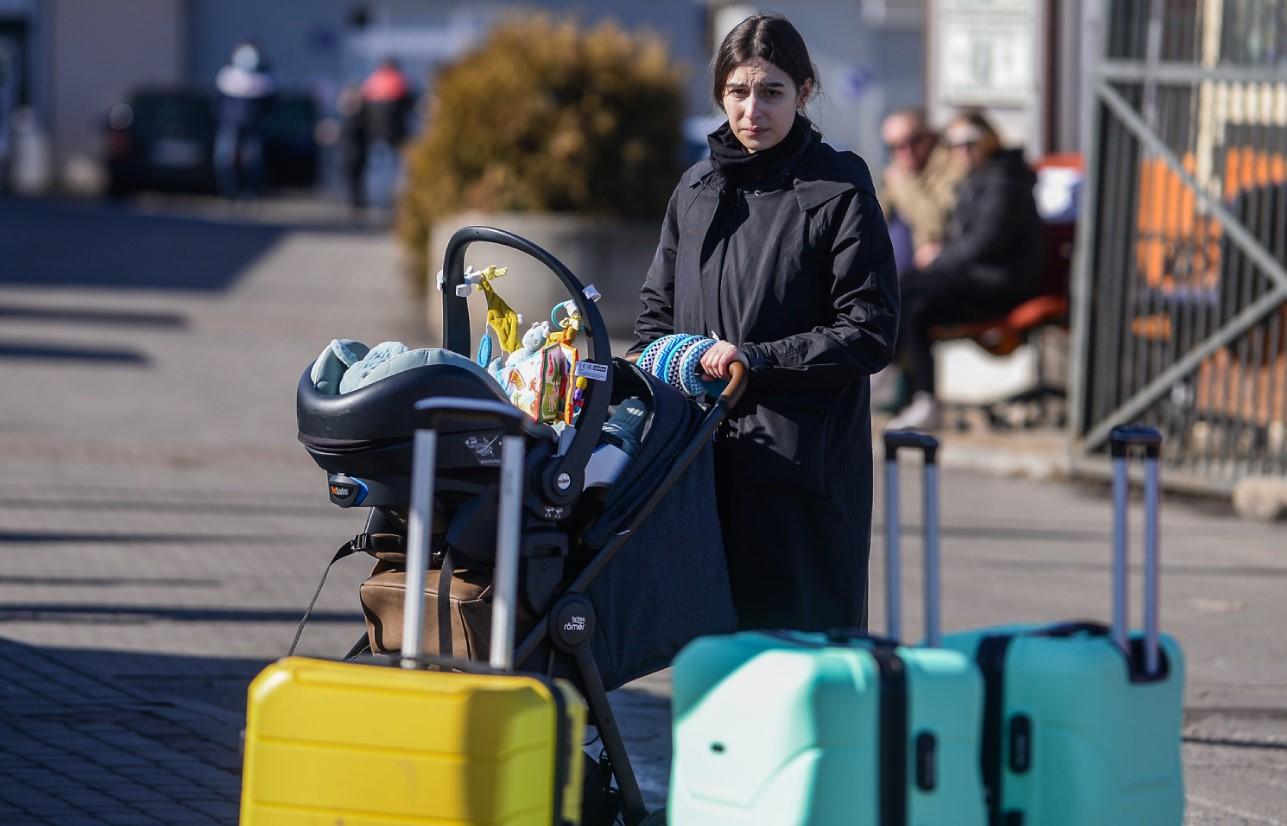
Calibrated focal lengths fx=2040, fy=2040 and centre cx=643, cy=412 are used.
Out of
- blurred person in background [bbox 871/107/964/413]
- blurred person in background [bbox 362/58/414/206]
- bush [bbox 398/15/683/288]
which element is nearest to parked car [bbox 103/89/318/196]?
blurred person in background [bbox 362/58/414/206]

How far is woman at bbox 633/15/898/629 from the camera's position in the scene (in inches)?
179

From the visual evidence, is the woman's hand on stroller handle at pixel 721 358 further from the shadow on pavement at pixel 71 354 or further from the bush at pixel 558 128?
the bush at pixel 558 128

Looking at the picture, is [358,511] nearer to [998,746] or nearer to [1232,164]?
[1232,164]

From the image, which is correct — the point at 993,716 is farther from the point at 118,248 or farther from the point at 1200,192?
the point at 118,248

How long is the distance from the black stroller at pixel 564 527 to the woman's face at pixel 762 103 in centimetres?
58

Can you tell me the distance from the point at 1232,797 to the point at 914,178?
7390 millimetres

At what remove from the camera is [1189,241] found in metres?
10.5

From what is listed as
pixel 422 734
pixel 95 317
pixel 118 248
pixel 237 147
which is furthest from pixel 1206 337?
pixel 237 147

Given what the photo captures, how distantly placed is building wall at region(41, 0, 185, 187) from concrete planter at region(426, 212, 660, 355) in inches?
798

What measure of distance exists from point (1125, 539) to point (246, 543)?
5.73 metres

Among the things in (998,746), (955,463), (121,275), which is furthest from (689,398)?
(121,275)

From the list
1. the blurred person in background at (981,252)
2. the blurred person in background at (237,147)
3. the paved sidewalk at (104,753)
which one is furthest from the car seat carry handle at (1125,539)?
the blurred person in background at (237,147)

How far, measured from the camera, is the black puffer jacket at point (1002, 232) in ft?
37.3

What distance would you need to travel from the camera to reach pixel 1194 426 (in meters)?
10.7
